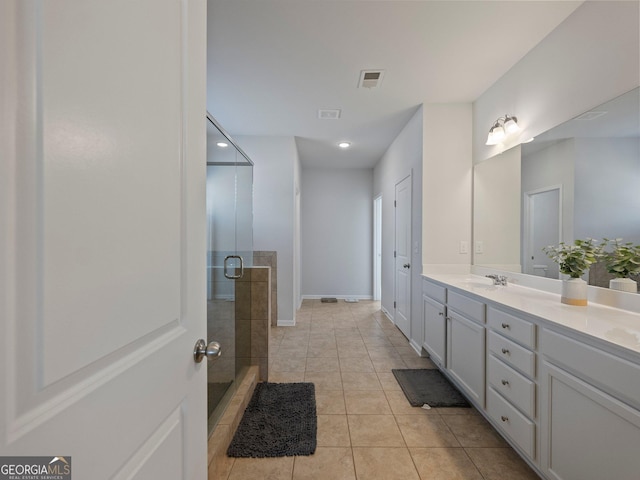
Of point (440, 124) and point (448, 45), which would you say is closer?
point (448, 45)

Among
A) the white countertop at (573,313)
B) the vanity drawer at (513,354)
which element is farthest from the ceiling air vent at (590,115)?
the vanity drawer at (513,354)

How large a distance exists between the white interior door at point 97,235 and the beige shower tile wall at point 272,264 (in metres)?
3.46

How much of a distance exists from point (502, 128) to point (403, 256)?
185cm

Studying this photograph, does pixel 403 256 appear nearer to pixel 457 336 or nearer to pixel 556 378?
pixel 457 336

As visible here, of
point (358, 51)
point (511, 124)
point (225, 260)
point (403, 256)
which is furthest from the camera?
point (403, 256)

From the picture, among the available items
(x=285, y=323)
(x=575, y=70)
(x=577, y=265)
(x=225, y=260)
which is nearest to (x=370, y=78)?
(x=575, y=70)

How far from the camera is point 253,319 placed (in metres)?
2.52

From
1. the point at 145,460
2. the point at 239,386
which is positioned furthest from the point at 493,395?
the point at 145,460

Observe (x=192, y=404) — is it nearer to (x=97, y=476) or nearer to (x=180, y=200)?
(x=97, y=476)

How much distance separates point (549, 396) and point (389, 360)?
180 centimetres

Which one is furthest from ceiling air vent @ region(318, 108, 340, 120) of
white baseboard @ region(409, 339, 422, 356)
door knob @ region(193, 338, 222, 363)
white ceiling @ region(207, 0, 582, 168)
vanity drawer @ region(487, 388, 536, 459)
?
door knob @ region(193, 338, 222, 363)

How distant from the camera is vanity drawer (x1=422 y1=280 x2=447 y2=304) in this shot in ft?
8.53

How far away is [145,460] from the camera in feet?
1.94

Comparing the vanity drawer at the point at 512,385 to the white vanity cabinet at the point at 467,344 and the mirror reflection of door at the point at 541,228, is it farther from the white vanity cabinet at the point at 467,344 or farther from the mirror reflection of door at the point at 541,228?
the mirror reflection of door at the point at 541,228
